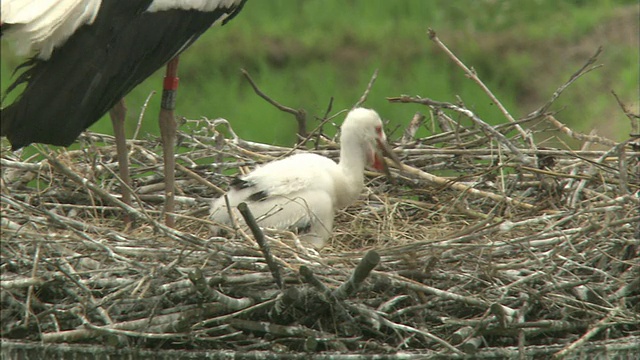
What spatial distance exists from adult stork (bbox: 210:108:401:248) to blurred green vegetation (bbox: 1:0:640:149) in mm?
3207

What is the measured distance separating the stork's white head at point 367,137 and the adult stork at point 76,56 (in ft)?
2.22

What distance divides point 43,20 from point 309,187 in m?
0.96

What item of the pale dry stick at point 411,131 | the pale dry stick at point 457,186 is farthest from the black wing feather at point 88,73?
the pale dry stick at point 411,131

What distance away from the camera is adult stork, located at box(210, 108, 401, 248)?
14.2 feet

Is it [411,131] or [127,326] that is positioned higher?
[127,326]

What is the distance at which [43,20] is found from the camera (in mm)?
4043

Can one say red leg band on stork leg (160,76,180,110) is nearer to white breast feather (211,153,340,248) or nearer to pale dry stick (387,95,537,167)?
white breast feather (211,153,340,248)

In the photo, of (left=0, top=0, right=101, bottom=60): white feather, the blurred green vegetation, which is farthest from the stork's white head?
the blurred green vegetation

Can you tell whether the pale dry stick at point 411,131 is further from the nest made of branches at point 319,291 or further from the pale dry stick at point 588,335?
the pale dry stick at point 588,335

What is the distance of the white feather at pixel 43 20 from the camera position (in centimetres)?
402

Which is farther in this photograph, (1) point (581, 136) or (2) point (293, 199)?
(1) point (581, 136)

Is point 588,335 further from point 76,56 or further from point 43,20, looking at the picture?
point 43,20

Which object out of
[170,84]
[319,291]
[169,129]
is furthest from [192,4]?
[319,291]

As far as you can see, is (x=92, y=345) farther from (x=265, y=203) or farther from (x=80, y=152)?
(x=80, y=152)
